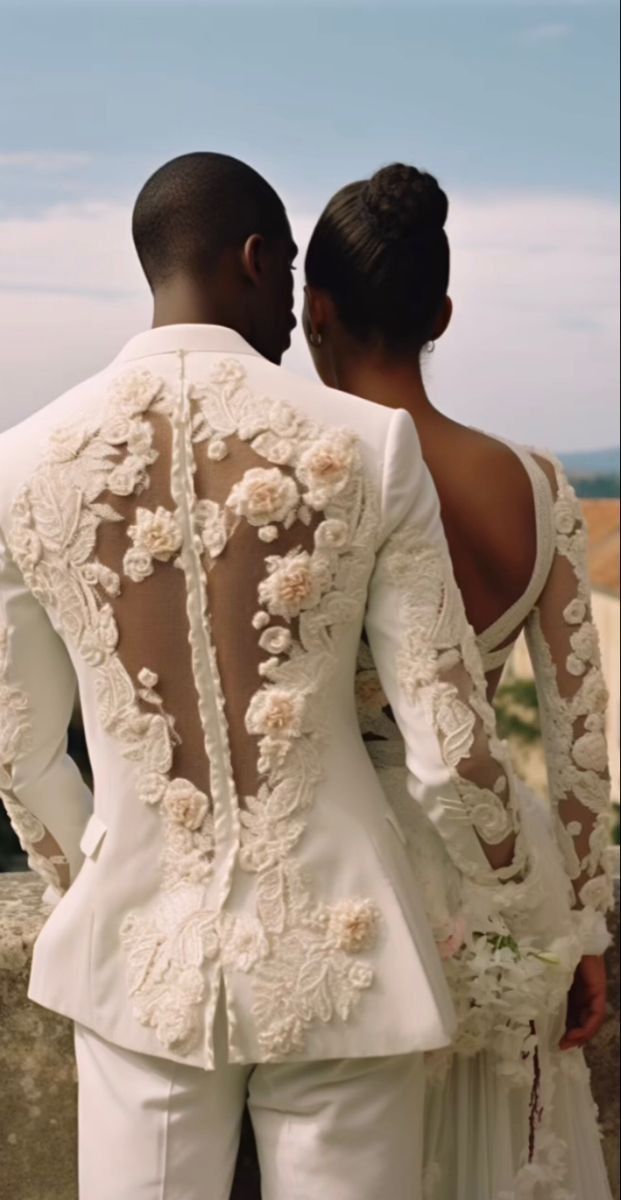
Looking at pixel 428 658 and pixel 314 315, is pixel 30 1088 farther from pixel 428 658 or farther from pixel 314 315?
pixel 314 315

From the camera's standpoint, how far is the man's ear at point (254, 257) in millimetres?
2352

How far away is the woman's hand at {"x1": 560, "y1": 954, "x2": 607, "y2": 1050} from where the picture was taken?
294 cm

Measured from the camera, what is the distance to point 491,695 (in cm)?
288

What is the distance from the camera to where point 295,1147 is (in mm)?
2383

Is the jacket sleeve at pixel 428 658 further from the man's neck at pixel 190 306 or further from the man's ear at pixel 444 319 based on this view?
the man's ear at pixel 444 319

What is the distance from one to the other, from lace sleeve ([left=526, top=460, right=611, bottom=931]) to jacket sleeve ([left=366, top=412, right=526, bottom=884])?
424 mm

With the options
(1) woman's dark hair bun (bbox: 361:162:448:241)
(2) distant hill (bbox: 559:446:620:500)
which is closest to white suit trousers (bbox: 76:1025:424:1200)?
(1) woman's dark hair bun (bbox: 361:162:448:241)

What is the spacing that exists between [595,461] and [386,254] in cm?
4603

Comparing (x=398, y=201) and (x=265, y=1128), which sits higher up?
(x=398, y=201)

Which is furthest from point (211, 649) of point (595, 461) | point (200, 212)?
point (595, 461)

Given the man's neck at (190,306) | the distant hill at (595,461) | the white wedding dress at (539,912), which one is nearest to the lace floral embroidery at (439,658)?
the white wedding dress at (539,912)

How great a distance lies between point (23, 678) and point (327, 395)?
596mm

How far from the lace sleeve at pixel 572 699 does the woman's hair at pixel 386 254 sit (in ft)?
1.23

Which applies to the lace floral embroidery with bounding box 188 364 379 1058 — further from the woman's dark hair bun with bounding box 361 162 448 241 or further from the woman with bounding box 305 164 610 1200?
the woman's dark hair bun with bounding box 361 162 448 241
